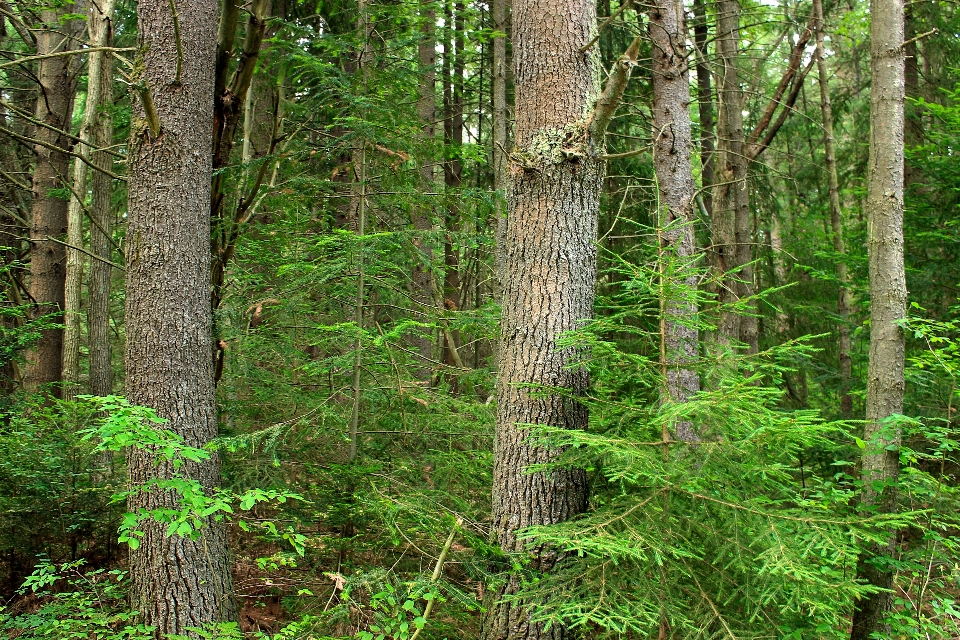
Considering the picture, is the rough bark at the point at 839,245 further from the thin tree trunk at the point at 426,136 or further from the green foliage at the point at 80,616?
the green foliage at the point at 80,616

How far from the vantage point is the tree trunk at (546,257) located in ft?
12.7

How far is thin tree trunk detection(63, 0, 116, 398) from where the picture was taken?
741 cm

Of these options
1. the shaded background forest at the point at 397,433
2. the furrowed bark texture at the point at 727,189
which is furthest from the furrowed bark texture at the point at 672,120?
the furrowed bark texture at the point at 727,189

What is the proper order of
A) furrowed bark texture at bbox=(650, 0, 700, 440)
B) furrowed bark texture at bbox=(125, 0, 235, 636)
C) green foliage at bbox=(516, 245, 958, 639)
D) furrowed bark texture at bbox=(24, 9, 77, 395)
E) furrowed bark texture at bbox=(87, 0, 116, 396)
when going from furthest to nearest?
furrowed bark texture at bbox=(24, 9, 77, 395) → furrowed bark texture at bbox=(87, 0, 116, 396) → furrowed bark texture at bbox=(650, 0, 700, 440) → furrowed bark texture at bbox=(125, 0, 235, 636) → green foliage at bbox=(516, 245, 958, 639)

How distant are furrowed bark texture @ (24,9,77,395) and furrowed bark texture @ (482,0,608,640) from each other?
7.23 m

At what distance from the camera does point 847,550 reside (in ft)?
9.09

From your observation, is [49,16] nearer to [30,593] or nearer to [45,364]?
[45,364]

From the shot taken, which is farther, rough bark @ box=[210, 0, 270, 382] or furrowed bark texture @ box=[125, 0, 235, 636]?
rough bark @ box=[210, 0, 270, 382]

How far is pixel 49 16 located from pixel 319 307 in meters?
7.67

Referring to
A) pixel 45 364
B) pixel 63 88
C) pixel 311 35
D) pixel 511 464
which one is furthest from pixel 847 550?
pixel 63 88

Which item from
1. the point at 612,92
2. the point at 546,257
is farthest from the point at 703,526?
the point at 612,92

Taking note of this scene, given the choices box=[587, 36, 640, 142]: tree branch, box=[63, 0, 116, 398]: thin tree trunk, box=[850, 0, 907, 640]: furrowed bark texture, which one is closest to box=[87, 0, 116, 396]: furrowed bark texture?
box=[63, 0, 116, 398]: thin tree trunk

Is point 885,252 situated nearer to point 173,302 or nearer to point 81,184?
point 173,302

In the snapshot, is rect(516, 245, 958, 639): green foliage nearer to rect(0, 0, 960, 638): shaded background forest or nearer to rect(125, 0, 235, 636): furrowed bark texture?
rect(0, 0, 960, 638): shaded background forest
